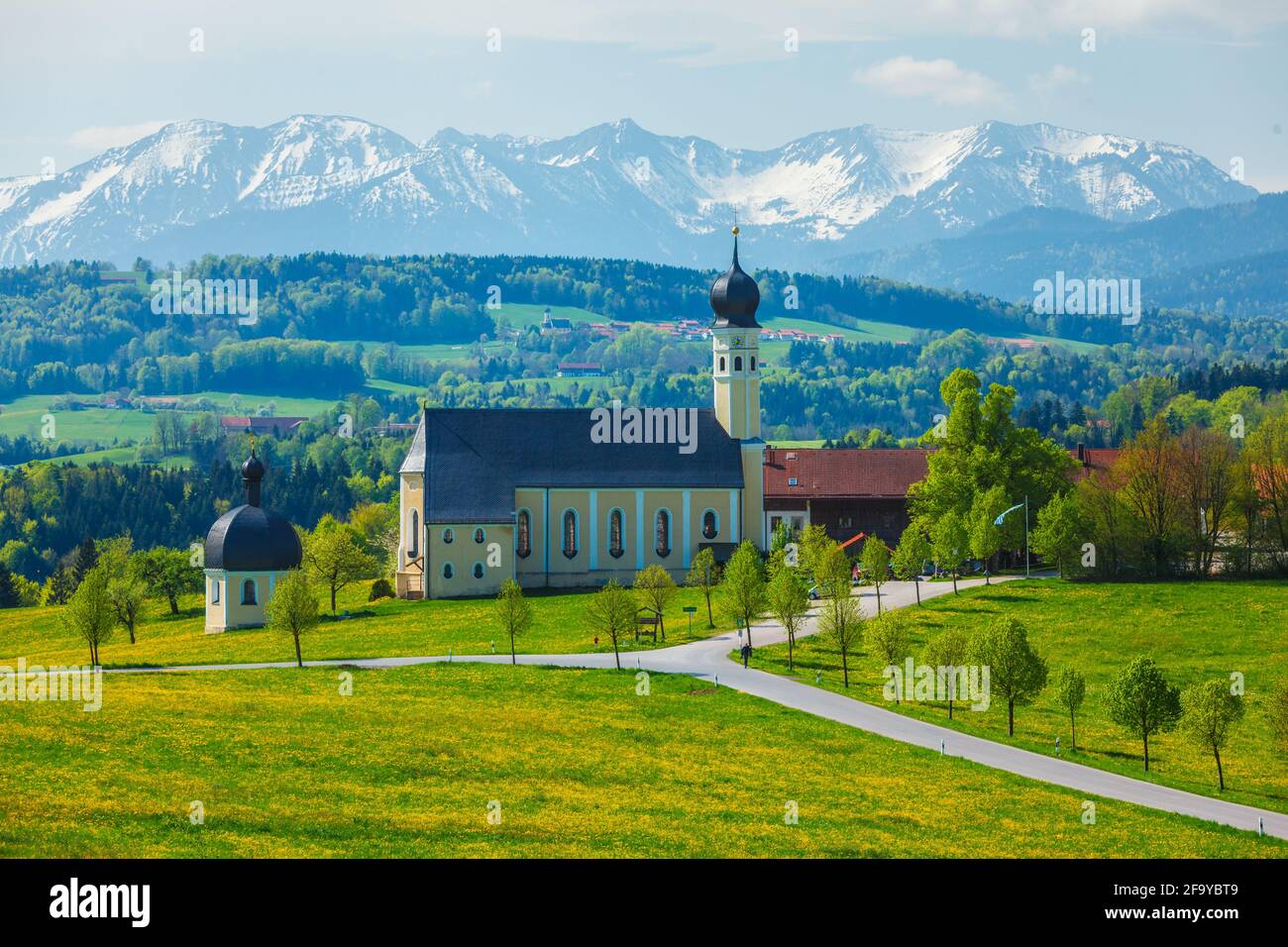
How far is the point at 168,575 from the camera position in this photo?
297ft

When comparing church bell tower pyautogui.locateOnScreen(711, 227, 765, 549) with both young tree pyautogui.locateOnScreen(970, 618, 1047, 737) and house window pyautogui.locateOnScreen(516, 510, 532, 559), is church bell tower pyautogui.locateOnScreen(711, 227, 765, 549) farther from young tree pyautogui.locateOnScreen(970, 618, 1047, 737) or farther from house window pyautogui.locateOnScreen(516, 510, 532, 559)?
young tree pyautogui.locateOnScreen(970, 618, 1047, 737)

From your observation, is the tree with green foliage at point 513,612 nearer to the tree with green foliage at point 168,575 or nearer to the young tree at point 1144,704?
the young tree at point 1144,704

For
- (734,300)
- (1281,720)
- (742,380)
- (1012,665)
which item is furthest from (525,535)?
(1281,720)

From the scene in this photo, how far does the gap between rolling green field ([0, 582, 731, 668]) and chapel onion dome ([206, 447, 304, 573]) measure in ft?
10.9

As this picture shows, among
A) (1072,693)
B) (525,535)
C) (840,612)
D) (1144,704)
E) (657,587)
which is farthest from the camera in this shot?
(525,535)

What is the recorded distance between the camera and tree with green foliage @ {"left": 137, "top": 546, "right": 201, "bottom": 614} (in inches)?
3551

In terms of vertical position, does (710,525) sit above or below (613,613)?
above

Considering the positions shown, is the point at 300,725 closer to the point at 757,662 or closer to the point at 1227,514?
the point at 757,662

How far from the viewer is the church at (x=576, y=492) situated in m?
82.8

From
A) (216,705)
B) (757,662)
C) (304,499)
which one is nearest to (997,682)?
(757,662)

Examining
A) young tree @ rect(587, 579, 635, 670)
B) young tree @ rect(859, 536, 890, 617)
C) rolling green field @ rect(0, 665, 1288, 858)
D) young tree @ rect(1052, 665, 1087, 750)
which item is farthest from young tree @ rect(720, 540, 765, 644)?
young tree @ rect(1052, 665, 1087, 750)

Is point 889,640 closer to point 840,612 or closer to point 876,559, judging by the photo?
point 840,612

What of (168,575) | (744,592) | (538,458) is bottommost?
(168,575)

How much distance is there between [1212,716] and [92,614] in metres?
38.2
